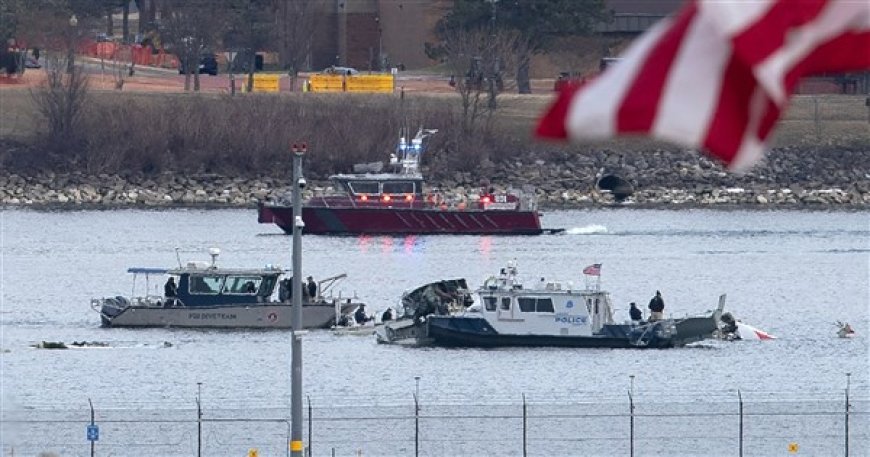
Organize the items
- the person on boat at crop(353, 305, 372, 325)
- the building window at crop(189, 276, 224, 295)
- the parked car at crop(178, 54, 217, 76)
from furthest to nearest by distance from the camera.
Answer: the parked car at crop(178, 54, 217, 76) < the person on boat at crop(353, 305, 372, 325) < the building window at crop(189, 276, 224, 295)

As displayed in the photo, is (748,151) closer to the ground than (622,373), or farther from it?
farther from it

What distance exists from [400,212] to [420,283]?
69.8 ft

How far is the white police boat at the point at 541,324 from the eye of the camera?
2314 inches

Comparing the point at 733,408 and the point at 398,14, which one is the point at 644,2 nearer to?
the point at 398,14

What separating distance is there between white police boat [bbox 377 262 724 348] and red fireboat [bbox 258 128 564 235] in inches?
1587

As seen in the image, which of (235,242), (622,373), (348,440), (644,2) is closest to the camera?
(348,440)

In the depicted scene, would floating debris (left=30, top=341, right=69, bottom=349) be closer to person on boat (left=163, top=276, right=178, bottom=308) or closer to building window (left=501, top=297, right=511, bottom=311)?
person on boat (left=163, top=276, right=178, bottom=308)

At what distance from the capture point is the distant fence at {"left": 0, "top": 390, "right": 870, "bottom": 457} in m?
33.3

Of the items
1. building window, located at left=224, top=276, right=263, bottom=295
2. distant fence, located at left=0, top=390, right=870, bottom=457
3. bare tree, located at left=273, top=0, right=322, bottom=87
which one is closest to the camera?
distant fence, located at left=0, top=390, right=870, bottom=457

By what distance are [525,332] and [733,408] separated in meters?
16.9

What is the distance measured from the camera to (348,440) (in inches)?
1367

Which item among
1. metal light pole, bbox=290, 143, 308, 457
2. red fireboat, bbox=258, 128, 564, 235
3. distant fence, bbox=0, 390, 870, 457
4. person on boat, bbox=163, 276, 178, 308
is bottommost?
red fireboat, bbox=258, 128, 564, 235

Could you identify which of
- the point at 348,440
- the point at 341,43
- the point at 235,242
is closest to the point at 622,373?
the point at 348,440

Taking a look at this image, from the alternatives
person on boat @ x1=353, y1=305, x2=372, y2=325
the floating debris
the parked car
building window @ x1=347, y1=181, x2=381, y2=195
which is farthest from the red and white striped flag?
the parked car
